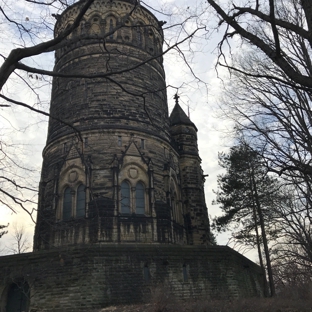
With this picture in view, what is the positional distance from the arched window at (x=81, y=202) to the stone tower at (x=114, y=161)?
0.15 ft

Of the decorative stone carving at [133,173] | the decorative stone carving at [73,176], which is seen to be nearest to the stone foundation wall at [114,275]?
the decorative stone carving at [133,173]

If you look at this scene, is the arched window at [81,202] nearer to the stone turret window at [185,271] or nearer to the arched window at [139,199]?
the arched window at [139,199]

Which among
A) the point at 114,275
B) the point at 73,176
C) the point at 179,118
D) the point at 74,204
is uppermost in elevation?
the point at 179,118

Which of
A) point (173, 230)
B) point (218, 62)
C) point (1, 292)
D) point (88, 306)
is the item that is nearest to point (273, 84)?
point (218, 62)

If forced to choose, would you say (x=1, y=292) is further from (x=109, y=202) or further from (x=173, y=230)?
(x=173, y=230)

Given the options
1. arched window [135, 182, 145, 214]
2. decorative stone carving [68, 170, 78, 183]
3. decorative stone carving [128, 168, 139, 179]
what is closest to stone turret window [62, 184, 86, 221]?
decorative stone carving [68, 170, 78, 183]

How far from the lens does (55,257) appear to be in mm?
12078

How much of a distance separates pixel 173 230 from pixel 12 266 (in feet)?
23.6

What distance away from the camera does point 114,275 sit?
11789mm

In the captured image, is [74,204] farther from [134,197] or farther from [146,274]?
[146,274]

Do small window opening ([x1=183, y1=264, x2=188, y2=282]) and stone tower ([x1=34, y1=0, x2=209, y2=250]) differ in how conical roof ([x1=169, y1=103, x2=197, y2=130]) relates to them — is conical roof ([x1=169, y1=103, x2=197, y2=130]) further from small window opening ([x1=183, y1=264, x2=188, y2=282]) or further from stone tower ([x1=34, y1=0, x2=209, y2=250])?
small window opening ([x1=183, y1=264, x2=188, y2=282])

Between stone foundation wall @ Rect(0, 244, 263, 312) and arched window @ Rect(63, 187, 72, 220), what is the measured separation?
3825 millimetres

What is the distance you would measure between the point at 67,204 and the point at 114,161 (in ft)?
9.80

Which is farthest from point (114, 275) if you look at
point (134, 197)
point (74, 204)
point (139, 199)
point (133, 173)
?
point (133, 173)
